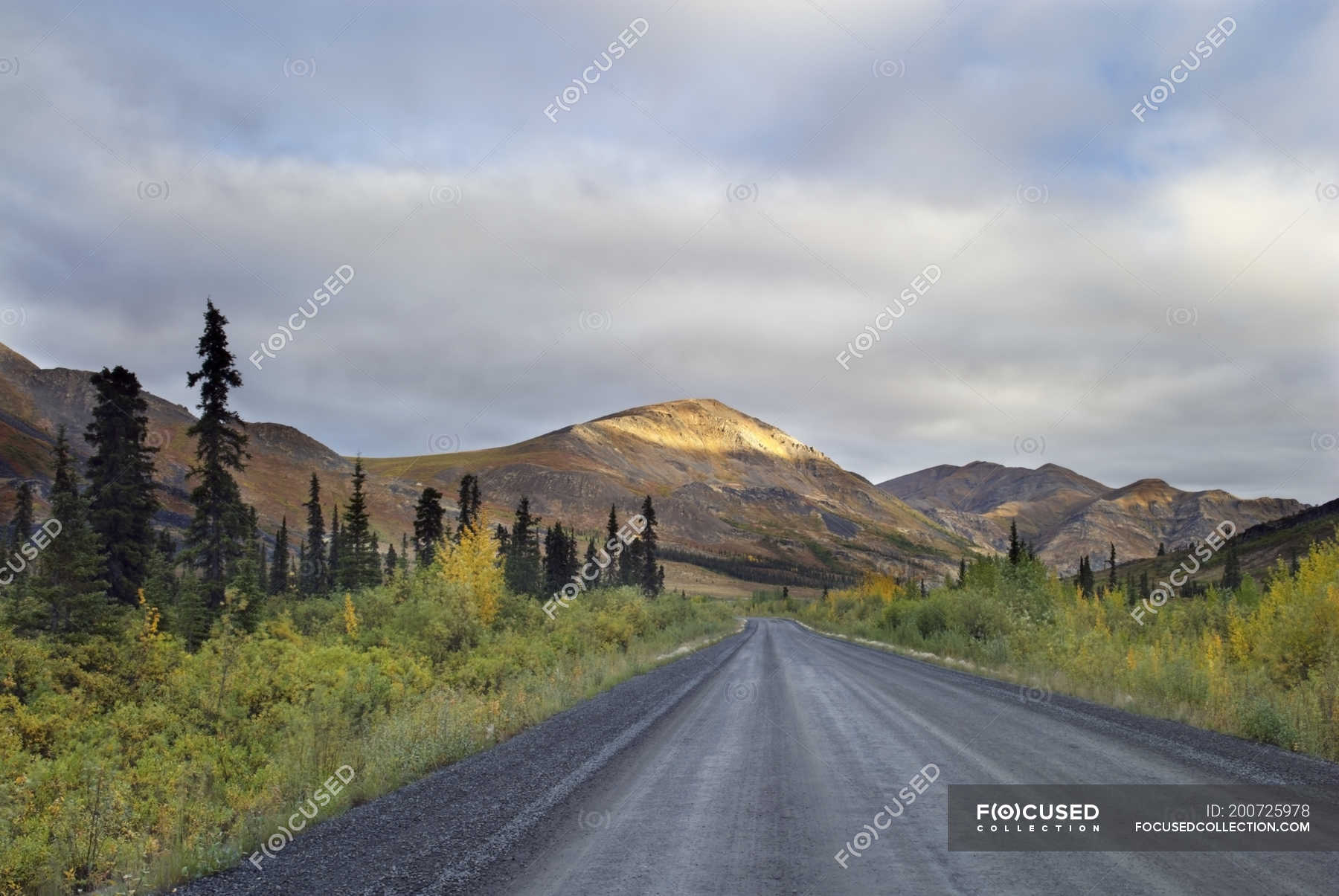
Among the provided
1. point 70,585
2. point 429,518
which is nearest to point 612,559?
point 429,518

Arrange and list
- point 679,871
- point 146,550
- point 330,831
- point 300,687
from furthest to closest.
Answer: point 146,550 < point 300,687 < point 330,831 < point 679,871

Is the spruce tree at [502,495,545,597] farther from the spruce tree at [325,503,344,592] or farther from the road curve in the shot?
the road curve

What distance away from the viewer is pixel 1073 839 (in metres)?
6.77

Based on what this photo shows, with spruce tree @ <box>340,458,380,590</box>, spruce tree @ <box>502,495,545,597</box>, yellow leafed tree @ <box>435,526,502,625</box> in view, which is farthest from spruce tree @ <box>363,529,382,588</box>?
yellow leafed tree @ <box>435,526,502,625</box>

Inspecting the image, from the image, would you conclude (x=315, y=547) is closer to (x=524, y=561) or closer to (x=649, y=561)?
(x=524, y=561)

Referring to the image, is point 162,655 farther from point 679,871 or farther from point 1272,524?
point 1272,524

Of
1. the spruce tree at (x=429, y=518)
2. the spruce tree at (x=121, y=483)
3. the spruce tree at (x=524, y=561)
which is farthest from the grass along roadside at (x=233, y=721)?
the spruce tree at (x=524, y=561)

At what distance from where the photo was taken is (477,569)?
30.6 meters

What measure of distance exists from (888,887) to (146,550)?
40.7 metres

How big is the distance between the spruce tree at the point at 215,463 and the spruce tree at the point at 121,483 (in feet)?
11.9

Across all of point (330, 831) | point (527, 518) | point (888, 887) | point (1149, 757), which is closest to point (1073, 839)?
point (888, 887)

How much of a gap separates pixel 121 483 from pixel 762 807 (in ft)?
124

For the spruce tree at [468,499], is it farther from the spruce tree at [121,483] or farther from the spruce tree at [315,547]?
the spruce tree at [121,483]

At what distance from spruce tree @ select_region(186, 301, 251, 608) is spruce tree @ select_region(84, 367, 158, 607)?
11.9 feet
